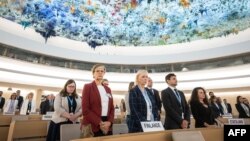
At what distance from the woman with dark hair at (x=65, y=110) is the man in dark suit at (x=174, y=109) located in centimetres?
113

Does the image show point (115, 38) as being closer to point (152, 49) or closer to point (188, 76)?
point (152, 49)

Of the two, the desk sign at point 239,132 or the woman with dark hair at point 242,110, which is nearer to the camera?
the desk sign at point 239,132

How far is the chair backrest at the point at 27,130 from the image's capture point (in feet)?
10.8

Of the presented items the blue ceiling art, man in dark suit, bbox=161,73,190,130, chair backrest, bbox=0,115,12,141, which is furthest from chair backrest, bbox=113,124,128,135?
the blue ceiling art

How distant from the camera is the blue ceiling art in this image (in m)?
10.2

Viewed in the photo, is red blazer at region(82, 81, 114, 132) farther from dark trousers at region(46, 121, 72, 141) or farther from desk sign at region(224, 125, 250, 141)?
desk sign at region(224, 125, 250, 141)

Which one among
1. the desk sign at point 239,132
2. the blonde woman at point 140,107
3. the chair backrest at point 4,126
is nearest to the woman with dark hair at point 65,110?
the blonde woman at point 140,107

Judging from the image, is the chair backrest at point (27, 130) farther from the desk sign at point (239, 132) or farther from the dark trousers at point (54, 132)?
the desk sign at point (239, 132)

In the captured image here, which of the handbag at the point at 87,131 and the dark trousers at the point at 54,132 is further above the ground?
the handbag at the point at 87,131

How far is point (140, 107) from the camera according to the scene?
7.54 feet

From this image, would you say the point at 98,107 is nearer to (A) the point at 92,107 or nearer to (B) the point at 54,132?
(A) the point at 92,107

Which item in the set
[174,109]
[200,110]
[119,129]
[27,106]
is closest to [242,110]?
[200,110]

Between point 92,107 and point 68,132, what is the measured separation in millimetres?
381

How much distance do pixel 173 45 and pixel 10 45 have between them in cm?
833
